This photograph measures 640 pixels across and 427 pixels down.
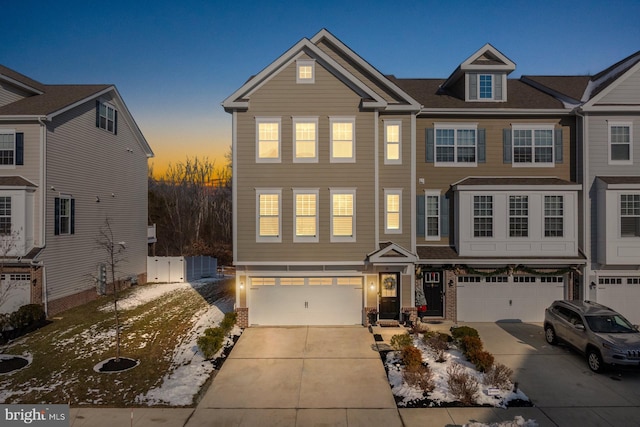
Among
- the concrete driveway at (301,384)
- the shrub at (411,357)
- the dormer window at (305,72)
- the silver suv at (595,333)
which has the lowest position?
the concrete driveway at (301,384)

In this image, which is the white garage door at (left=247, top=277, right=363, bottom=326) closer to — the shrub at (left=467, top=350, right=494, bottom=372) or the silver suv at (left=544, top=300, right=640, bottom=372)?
the shrub at (left=467, top=350, right=494, bottom=372)

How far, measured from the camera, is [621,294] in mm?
16656

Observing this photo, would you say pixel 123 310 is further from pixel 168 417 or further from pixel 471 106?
pixel 471 106

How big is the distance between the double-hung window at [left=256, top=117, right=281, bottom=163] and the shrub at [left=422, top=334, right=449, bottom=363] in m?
8.94

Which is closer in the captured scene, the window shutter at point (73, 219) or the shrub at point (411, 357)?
the shrub at point (411, 357)

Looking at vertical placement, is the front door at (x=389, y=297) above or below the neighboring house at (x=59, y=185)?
below

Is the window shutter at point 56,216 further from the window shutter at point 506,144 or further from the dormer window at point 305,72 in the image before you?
the window shutter at point 506,144

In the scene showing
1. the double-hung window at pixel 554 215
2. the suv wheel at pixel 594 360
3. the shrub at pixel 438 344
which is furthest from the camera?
the double-hung window at pixel 554 215

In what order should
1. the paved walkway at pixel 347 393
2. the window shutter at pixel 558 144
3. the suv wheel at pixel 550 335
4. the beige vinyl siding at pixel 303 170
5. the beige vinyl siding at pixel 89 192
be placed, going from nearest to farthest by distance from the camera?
the paved walkway at pixel 347 393, the suv wheel at pixel 550 335, the beige vinyl siding at pixel 303 170, the window shutter at pixel 558 144, the beige vinyl siding at pixel 89 192

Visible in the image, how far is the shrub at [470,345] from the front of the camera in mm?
12164

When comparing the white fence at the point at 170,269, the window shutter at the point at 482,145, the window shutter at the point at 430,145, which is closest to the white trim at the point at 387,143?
the window shutter at the point at 430,145

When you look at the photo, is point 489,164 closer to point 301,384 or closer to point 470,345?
point 470,345

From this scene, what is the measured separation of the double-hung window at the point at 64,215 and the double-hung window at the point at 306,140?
1170 cm

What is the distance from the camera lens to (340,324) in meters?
16.3
